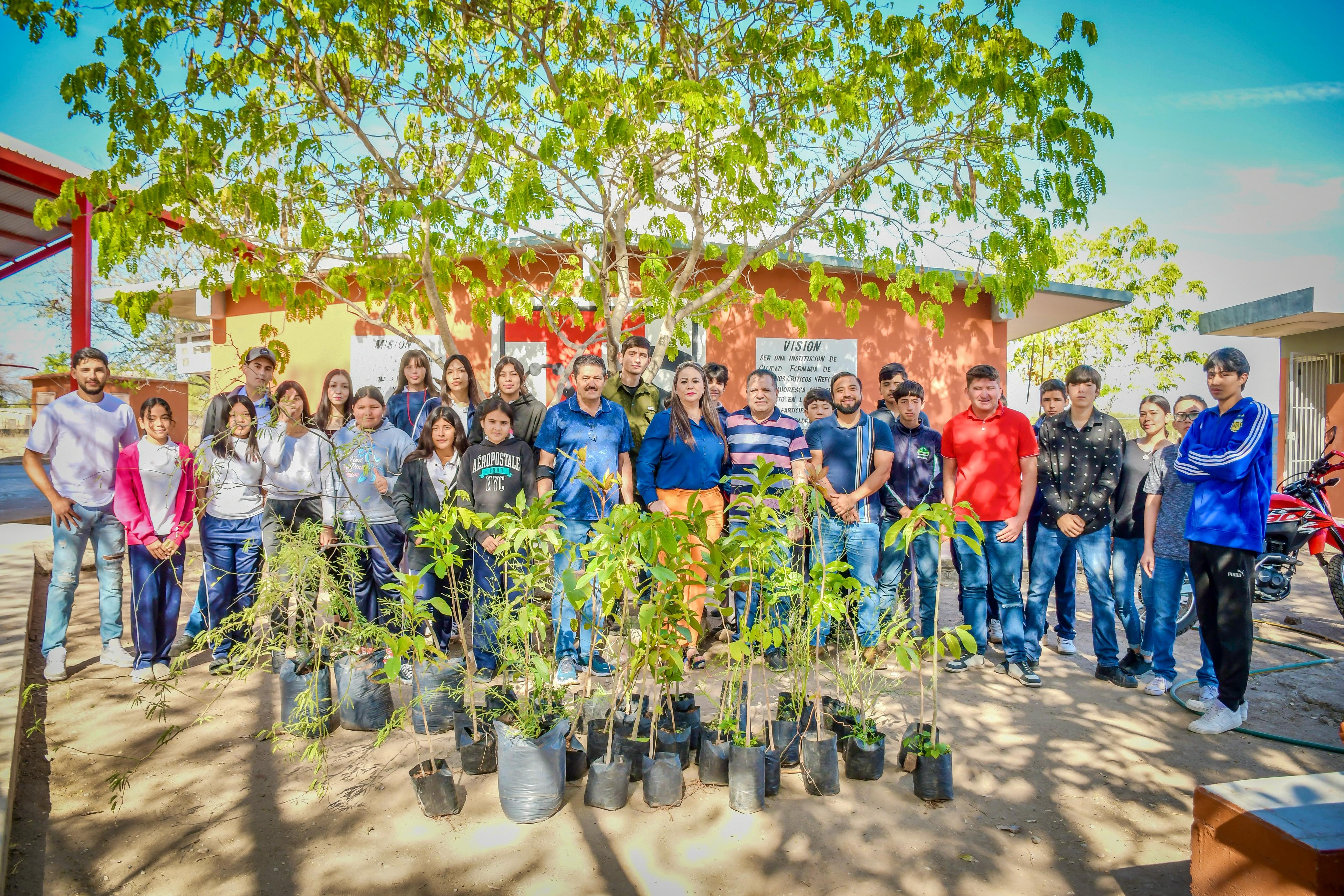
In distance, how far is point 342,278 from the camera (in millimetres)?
5637

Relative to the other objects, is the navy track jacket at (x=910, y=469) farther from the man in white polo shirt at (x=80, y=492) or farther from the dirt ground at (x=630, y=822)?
the man in white polo shirt at (x=80, y=492)

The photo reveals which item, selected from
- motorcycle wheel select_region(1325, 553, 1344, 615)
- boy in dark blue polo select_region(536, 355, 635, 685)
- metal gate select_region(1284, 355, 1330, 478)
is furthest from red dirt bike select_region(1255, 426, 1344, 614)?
metal gate select_region(1284, 355, 1330, 478)

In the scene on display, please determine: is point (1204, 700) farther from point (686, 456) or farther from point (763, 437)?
point (686, 456)

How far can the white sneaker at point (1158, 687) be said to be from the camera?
413cm

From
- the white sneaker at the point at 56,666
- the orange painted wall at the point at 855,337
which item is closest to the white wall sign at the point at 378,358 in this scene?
the orange painted wall at the point at 855,337

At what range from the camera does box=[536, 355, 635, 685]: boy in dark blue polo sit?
429 centimetres

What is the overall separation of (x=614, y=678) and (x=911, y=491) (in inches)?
105

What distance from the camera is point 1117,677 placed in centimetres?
427

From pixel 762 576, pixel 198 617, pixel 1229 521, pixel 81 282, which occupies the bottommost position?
pixel 198 617

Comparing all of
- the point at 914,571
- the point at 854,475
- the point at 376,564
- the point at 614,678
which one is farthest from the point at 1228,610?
the point at 376,564

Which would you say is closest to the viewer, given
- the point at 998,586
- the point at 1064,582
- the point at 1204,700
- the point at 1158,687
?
the point at 1204,700

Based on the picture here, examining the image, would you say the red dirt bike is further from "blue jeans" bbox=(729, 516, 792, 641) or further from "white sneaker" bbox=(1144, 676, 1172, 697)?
"blue jeans" bbox=(729, 516, 792, 641)

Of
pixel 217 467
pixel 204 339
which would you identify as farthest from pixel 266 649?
pixel 204 339

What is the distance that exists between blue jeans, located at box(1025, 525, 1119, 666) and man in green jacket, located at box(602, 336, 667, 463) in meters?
2.57
